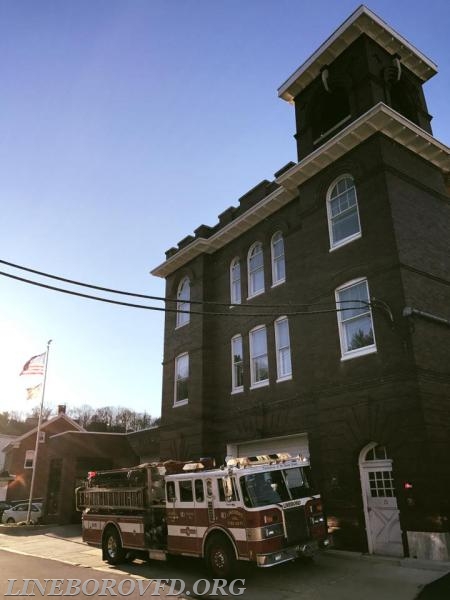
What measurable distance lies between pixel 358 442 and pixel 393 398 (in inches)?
63.8

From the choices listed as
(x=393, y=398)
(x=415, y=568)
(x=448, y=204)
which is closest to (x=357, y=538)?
(x=415, y=568)

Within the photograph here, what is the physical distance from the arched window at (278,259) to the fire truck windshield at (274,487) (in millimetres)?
8332

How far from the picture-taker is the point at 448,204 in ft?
52.7

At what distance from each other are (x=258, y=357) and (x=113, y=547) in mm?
8059

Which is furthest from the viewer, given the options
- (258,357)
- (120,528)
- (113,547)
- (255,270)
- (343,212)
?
(255,270)

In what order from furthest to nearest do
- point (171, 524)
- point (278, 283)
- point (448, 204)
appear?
point (278, 283)
point (448, 204)
point (171, 524)

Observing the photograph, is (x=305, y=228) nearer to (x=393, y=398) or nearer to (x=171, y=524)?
(x=393, y=398)

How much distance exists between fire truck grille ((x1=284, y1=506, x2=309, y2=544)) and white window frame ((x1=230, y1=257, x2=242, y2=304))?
34.9ft

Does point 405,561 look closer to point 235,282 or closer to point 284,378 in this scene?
point 284,378

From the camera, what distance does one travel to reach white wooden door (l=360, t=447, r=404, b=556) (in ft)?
40.2

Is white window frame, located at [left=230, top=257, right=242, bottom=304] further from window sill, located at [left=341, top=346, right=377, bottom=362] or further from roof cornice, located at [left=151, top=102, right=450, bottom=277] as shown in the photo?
window sill, located at [left=341, top=346, right=377, bottom=362]

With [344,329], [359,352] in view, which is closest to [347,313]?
[344,329]

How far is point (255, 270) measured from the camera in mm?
19844

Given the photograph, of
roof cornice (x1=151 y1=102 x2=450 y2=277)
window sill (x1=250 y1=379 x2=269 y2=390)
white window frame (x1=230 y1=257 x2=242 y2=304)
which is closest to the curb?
window sill (x1=250 y1=379 x2=269 y2=390)
